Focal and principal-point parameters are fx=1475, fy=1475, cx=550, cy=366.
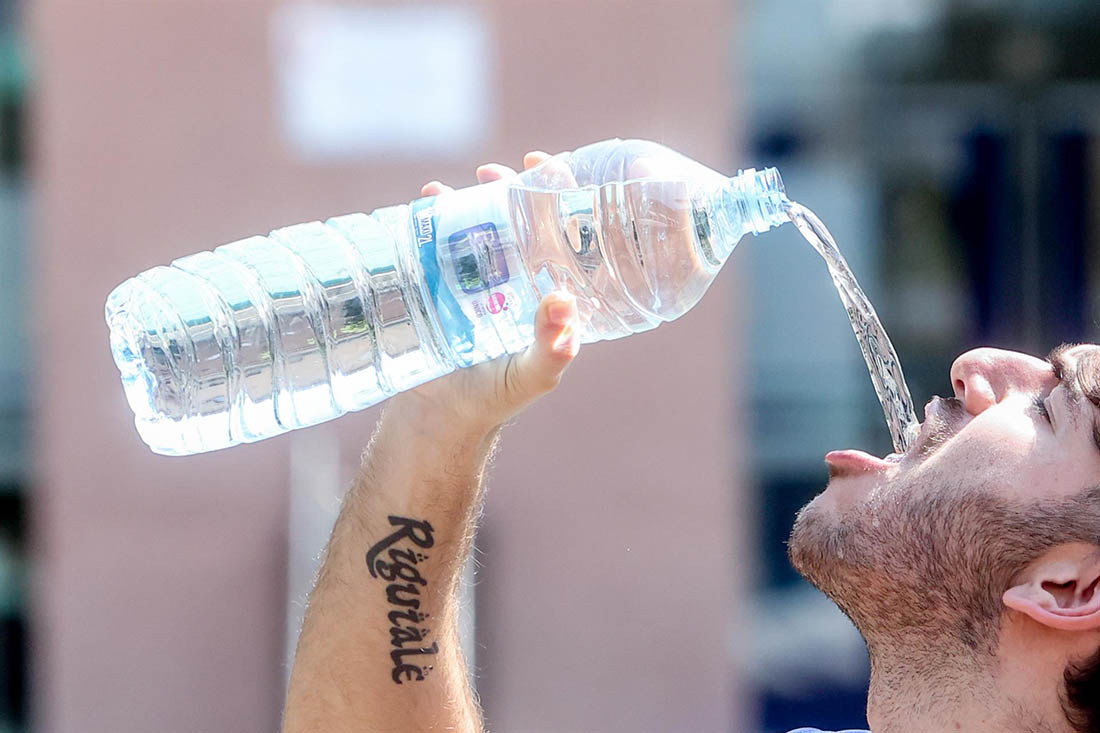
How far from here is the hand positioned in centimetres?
188

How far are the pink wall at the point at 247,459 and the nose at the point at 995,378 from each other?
2.35m

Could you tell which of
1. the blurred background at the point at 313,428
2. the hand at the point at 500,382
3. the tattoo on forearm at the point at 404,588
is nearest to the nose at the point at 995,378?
the hand at the point at 500,382

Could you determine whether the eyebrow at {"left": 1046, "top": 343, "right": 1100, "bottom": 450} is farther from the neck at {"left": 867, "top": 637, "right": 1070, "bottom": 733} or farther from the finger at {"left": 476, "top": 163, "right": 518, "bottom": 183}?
the finger at {"left": 476, "top": 163, "right": 518, "bottom": 183}

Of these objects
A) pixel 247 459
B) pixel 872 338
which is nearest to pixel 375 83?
pixel 247 459

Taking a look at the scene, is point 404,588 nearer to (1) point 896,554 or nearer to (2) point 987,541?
(1) point 896,554

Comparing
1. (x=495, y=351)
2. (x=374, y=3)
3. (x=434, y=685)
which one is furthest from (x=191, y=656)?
(x=495, y=351)

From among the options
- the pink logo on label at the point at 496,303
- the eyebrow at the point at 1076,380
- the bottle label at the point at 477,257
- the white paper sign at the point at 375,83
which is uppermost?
the white paper sign at the point at 375,83

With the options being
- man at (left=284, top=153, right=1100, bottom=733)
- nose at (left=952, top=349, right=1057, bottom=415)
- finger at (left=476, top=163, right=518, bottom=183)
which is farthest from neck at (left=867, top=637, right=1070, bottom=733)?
finger at (left=476, top=163, right=518, bottom=183)

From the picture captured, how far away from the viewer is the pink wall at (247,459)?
449 centimetres

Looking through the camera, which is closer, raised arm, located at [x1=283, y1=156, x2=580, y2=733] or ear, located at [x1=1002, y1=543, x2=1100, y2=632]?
ear, located at [x1=1002, y1=543, x2=1100, y2=632]

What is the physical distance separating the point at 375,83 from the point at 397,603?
2632 millimetres

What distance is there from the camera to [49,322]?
178 inches

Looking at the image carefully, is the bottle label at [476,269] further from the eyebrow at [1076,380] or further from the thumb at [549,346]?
the eyebrow at [1076,380]

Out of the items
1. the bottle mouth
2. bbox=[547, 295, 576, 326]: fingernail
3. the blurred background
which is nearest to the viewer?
bbox=[547, 295, 576, 326]: fingernail
